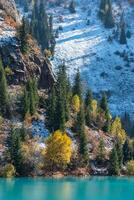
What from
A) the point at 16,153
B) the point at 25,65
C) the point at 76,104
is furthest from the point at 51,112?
the point at 16,153

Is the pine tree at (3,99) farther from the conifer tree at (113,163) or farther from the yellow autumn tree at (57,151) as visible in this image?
the conifer tree at (113,163)

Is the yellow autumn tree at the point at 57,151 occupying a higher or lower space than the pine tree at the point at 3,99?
lower

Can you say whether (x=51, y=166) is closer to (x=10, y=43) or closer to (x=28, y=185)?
(x=28, y=185)

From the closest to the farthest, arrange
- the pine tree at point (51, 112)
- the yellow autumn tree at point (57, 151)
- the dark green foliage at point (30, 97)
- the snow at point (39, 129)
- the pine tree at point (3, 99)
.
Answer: the yellow autumn tree at point (57, 151), the snow at point (39, 129), the pine tree at point (3, 99), the dark green foliage at point (30, 97), the pine tree at point (51, 112)

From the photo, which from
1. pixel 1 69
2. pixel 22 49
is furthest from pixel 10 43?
pixel 1 69

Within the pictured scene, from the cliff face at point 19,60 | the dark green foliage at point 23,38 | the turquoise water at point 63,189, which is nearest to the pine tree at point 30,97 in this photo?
the cliff face at point 19,60

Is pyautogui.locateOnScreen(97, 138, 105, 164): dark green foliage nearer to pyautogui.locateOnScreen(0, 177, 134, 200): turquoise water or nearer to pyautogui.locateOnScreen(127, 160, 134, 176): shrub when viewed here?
pyautogui.locateOnScreen(127, 160, 134, 176): shrub
